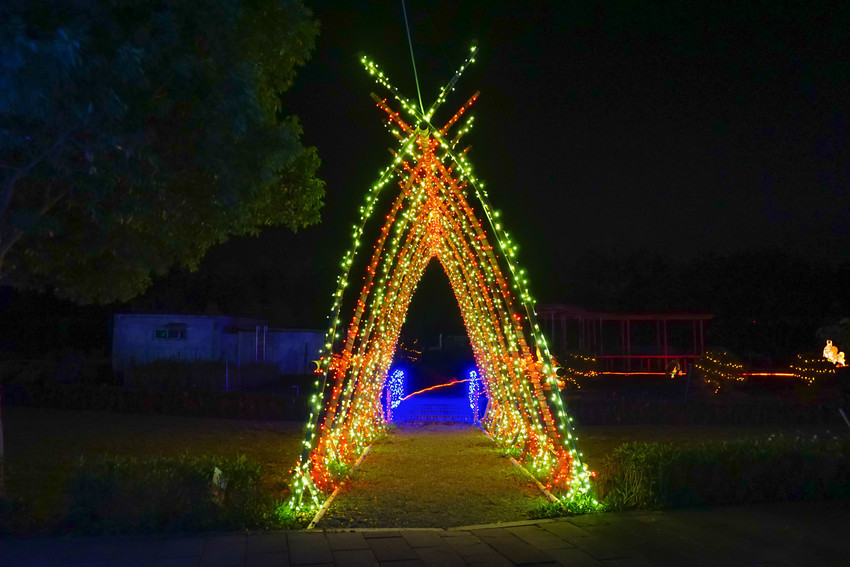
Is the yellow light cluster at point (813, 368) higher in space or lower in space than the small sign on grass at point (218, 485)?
higher

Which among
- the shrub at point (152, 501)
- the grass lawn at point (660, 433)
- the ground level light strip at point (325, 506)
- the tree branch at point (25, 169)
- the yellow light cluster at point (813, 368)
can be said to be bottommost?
the grass lawn at point (660, 433)

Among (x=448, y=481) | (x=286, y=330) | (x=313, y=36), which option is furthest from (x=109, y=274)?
(x=286, y=330)

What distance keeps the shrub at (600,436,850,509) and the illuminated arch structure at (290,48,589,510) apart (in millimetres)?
542

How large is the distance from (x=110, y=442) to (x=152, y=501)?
21.1ft

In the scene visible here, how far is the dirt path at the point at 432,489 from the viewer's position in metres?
7.48

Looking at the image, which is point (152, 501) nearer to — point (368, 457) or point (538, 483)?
point (538, 483)

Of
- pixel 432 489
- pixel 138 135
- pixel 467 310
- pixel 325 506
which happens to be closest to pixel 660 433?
pixel 467 310

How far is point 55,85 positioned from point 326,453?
487cm

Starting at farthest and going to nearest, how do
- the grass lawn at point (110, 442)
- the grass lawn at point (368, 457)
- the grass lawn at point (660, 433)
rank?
the grass lawn at point (660, 433) < the grass lawn at point (110, 442) < the grass lawn at point (368, 457)

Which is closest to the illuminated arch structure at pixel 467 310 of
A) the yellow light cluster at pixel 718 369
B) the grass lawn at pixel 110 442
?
the grass lawn at pixel 110 442

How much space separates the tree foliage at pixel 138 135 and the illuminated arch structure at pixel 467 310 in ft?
4.27

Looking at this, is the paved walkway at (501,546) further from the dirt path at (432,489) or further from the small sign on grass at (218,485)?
the dirt path at (432,489)

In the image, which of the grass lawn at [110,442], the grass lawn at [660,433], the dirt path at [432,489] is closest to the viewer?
the dirt path at [432,489]

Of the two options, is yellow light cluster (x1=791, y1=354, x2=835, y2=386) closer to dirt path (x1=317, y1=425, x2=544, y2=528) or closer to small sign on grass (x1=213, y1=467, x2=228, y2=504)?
dirt path (x1=317, y1=425, x2=544, y2=528)
